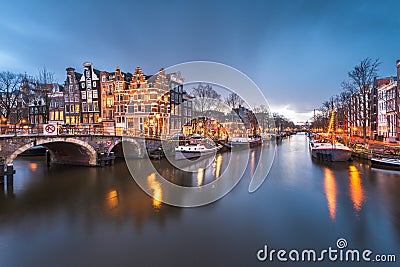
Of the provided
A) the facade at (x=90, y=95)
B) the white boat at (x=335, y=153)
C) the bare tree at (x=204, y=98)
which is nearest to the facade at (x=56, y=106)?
the facade at (x=90, y=95)

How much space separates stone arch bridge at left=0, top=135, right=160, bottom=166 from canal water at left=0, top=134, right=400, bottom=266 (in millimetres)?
2975

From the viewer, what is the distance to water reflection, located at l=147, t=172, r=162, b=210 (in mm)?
12948

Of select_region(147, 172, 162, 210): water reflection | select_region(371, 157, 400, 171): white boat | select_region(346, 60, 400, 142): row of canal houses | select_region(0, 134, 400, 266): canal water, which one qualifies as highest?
select_region(346, 60, 400, 142): row of canal houses

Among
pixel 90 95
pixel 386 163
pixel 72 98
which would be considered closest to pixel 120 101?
pixel 90 95

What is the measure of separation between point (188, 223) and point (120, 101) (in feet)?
111

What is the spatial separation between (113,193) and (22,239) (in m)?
6.24

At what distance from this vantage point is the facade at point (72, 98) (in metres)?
43.0

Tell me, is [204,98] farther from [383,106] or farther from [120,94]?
[383,106]

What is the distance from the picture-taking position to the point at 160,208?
12.3 metres

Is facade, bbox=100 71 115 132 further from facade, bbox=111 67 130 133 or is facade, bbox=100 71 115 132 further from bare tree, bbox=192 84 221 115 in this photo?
bare tree, bbox=192 84 221 115

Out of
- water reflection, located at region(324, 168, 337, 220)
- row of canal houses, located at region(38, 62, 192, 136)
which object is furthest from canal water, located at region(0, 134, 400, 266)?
row of canal houses, located at region(38, 62, 192, 136)

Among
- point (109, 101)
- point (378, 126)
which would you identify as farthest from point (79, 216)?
point (378, 126)

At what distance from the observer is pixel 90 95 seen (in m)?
42.7

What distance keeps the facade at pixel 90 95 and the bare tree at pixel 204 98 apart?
18.4 meters
